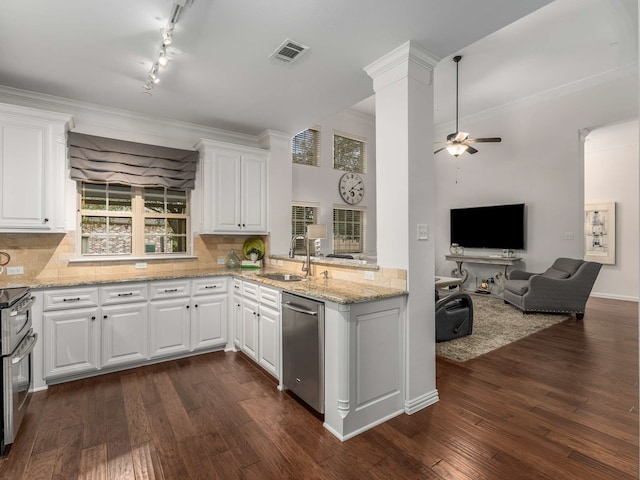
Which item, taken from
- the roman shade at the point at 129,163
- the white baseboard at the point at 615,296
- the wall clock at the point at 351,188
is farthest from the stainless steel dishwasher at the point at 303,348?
the white baseboard at the point at 615,296

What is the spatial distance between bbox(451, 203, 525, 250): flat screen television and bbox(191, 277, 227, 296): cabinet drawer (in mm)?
5455

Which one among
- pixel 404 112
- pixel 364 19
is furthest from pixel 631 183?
pixel 364 19

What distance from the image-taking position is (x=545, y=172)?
6090mm

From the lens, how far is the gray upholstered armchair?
500 cm

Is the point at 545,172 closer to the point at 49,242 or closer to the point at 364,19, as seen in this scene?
the point at 364,19

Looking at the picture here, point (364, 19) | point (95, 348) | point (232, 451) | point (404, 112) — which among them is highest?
point (364, 19)

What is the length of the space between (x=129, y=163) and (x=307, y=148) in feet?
12.4

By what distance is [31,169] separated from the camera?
3.04 metres

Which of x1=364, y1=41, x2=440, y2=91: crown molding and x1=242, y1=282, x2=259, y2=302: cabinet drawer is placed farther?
x1=242, y1=282, x2=259, y2=302: cabinet drawer

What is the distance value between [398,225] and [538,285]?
3.91 m

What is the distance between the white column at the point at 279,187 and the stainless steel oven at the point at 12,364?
2.65 m

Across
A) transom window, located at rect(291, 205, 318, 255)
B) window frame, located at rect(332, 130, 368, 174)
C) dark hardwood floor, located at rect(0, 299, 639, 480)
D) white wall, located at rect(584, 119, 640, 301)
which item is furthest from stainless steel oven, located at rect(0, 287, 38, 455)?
white wall, located at rect(584, 119, 640, 301)

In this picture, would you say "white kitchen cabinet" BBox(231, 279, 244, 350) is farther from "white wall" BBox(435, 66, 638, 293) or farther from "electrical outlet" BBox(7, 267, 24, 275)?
"white wall" BBox(435, 66, 638, 293)

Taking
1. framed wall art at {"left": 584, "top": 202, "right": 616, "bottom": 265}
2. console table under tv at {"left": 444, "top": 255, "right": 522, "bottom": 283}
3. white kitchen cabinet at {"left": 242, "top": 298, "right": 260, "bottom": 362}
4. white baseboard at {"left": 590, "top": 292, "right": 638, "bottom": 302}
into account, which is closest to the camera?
white kitchen cabinet at {"left": 242, "top": 298, "right": 260, "bottom": 362}
